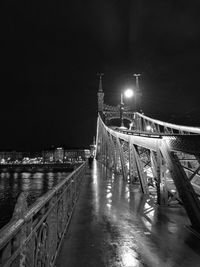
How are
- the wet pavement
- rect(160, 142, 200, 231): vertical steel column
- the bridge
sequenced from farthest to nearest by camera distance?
1. rect(160, 142, 200, 231): vertical steel column
2. the wet pavement
3. the bridge

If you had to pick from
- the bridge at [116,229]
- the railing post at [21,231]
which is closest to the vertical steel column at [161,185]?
the bridge at [116,229]

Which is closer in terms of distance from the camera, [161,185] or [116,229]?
[116,229]

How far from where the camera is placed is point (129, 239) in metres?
4.62

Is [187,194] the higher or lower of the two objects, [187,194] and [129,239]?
the higher

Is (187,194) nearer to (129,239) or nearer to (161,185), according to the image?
(129,239)

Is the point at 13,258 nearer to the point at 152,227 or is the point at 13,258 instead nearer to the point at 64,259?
the point at 64,259

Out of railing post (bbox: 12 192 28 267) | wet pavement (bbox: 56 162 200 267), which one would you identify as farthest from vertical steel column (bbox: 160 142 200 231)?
railing post (bbox: 12 192 28 267)

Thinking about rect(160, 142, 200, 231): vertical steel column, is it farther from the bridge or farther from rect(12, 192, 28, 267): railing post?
rect(12, 192, 28, 267): railing post

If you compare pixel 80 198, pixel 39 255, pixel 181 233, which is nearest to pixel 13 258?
pixel 39 255

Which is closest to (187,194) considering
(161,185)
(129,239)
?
(129,239)

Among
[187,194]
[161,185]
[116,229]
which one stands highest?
[187,194]

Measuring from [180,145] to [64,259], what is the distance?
11.3ft

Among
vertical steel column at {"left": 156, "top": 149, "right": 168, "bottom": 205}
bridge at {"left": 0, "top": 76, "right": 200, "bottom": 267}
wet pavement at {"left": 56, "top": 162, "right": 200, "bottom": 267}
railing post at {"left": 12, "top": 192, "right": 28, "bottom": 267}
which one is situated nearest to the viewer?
railing post at {"left": 12, "top": 192, "right": 28, "bottom": 267}

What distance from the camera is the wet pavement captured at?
3.66m
